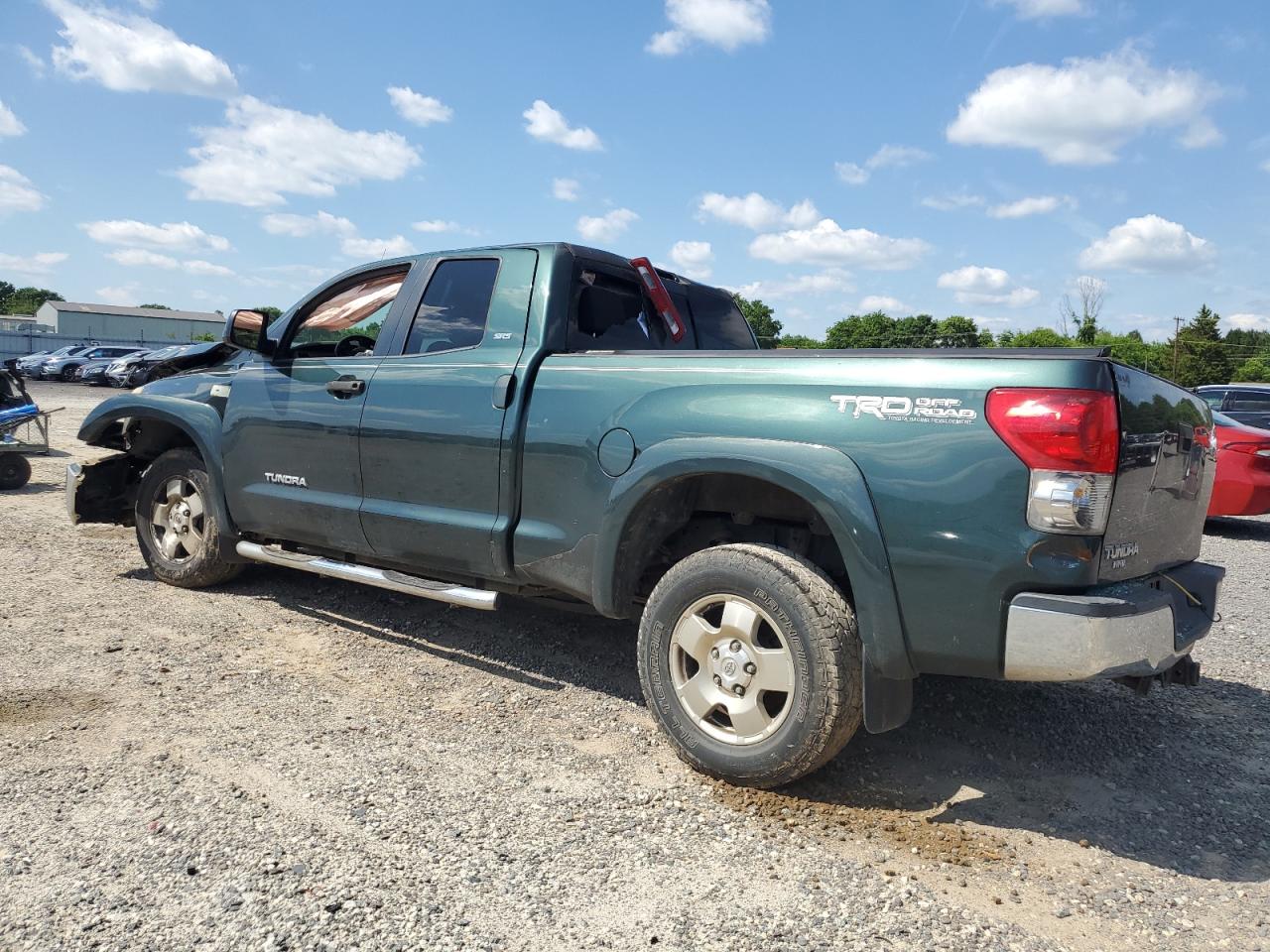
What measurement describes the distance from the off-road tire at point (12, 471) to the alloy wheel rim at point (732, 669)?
927 centimetres

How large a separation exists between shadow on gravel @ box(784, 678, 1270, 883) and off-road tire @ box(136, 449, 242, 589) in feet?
12.7

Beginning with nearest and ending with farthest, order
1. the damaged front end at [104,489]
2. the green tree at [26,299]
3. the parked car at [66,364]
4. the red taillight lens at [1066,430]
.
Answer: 1. the red taillight lens at [1066,430]
2. the damaged front end at [104,489]
3. the parked car at [66,364]
4. the green tree at [26,299]

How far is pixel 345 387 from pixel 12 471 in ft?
24.1

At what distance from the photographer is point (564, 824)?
2930mm

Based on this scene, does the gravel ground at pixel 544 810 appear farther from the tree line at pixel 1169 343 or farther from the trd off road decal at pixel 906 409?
the tree line at pixel 1169 343

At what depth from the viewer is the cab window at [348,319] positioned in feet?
15.6

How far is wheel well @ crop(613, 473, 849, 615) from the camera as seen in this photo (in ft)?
11.1

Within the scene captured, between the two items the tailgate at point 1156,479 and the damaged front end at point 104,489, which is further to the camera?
the damaged front end at point 104,489

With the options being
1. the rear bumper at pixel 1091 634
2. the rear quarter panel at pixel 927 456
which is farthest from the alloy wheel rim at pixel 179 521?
the rear bumper at pixel 1091 634

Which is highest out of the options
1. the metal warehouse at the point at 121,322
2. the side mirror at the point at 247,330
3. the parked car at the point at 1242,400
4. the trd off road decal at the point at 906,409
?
the metal warehouse at the point at 121,322

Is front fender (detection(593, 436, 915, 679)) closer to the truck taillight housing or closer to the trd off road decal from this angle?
the trd off road decal

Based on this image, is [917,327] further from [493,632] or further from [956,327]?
[493,632]

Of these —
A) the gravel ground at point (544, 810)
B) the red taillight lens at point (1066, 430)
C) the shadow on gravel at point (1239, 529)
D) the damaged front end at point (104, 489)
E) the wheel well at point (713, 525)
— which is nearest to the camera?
the gravel ground at point (544, 810)

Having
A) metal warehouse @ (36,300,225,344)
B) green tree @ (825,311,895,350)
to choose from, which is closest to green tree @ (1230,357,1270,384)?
green tree @ (825,311,895,350)
